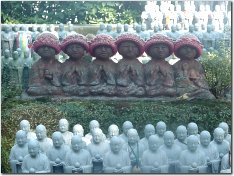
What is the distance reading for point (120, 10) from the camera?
34.0 feet

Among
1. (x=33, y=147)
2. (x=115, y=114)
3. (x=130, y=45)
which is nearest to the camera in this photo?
(x=33, y=147)

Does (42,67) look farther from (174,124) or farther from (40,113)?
(174,124)

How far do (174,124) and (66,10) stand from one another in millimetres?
3868

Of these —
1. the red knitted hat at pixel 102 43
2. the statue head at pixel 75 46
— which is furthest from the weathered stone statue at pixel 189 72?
the statue head at pixel 75 46

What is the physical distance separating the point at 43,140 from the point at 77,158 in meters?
0.52

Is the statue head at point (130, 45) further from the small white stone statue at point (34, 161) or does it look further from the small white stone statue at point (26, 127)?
the small white stone statue at point (34, 161)

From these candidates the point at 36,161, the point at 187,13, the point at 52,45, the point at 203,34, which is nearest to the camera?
the point at 36,161

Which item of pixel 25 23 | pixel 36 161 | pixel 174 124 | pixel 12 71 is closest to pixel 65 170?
pixel 36 161

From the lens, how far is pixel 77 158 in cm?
575

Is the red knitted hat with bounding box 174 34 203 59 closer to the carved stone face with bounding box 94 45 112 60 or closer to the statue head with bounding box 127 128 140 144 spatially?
the carved stone face with bounding box 94 45 112 60

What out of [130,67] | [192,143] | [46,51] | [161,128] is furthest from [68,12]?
[192,143]

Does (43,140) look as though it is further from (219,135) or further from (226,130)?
(226,130)

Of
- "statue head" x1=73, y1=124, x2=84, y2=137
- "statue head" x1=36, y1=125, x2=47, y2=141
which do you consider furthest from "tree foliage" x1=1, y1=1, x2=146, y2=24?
"statue head" x1=36, y1=125, x2=47, y2=141

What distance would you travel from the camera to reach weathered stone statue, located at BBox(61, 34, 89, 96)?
7.26 metres
